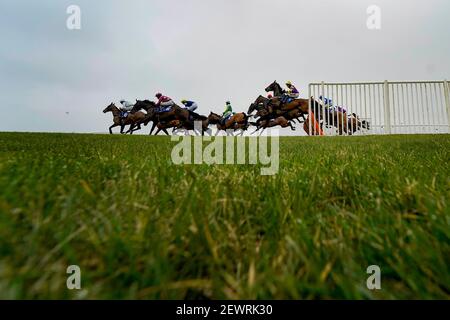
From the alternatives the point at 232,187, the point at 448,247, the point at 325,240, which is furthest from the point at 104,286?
the point at 232,187

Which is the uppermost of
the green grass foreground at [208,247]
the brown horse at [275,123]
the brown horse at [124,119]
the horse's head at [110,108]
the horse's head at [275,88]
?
the horse's head at [275,88]

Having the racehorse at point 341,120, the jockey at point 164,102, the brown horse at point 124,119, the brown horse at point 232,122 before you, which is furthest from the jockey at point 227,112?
the racehorse at point 341,120

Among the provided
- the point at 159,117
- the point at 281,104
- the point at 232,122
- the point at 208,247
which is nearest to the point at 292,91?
the point at 281,104

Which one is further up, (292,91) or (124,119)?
(292,91)

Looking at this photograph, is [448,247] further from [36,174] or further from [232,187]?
[36,174]

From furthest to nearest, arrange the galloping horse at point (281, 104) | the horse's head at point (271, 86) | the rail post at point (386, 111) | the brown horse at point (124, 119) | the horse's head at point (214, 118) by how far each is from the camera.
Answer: the horse's head at point (214, 118) → the brown horse at point (124, 119) → the horse's head at point (271, 86) → the galloping horse at point (281, 104) → the rail post at point (386, 111)

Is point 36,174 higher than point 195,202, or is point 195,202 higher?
point 36,174

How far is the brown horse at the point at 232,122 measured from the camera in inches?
890

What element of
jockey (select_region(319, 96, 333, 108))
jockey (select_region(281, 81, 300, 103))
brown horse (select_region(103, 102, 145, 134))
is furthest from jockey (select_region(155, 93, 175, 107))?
jockey (select_region(319, 96, 333, 108))

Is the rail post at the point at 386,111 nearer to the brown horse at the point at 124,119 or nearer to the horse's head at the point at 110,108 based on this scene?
the brown horse at the point at 124,119

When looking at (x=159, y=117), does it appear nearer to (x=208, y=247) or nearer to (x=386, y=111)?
(x=386, y=111)

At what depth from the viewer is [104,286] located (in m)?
0.78

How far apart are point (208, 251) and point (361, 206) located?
0.80 meters

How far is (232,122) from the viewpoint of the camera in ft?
74.7
